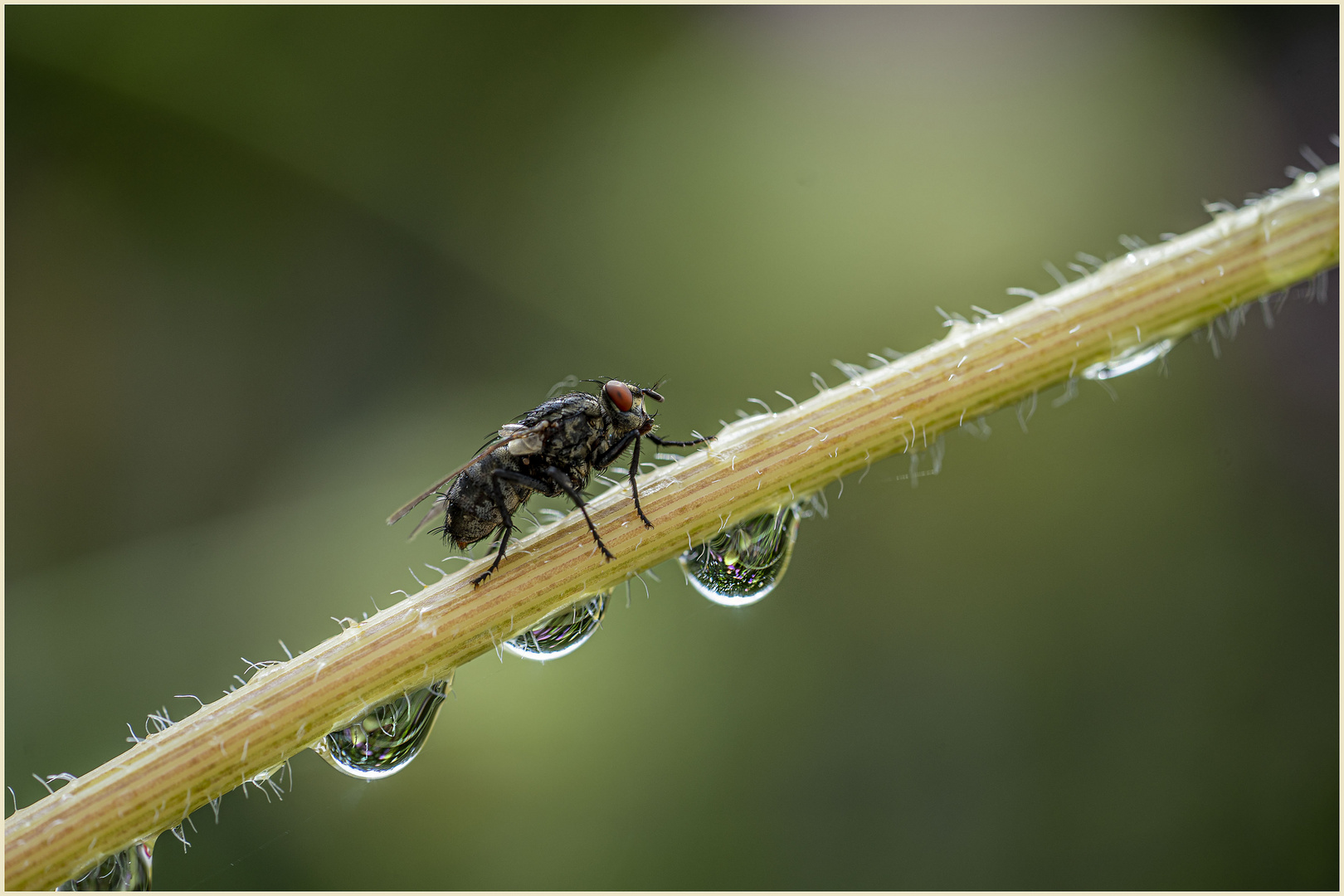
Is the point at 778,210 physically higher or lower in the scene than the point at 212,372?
higher

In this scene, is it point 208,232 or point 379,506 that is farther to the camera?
point 208,232

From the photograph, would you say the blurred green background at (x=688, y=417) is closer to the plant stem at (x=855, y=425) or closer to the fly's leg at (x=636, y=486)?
the fly's leg at (x=636, y=486)

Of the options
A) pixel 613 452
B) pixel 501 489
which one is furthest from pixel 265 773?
pixel 613 452

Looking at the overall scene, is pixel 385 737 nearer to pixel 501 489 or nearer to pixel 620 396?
pixel 501 489

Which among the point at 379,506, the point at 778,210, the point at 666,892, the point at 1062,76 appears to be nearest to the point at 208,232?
the point at 379,506

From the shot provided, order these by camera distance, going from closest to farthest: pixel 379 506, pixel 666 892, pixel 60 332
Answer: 1. pixel 666 892
2. pixel 379 506
3. pixel 60 332

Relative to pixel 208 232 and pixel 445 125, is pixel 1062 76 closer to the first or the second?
pixel 445 125
